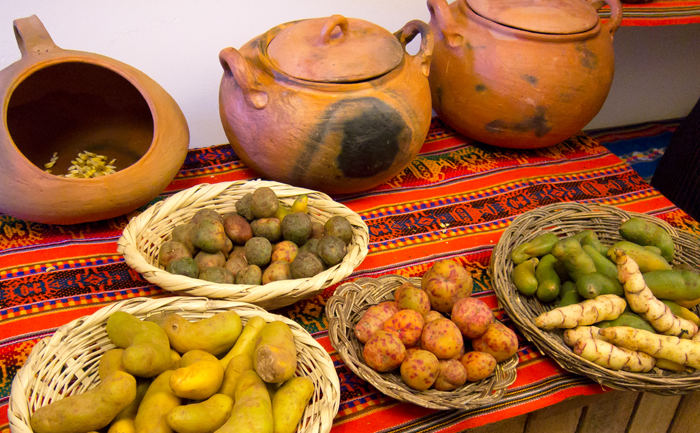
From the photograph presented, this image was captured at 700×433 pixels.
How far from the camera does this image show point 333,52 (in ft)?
4.10

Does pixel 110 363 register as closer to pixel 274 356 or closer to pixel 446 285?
pixel 274 356

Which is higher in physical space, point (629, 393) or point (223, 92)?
point (223, 92)

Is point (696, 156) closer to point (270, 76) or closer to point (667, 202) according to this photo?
point (667, 202)

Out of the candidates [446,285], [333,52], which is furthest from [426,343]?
[333,52]

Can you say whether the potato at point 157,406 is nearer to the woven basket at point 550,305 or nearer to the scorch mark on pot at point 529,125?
the woven basket at point 550,305

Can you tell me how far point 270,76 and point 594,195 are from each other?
1.06 metres

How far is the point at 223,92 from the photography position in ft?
4.52

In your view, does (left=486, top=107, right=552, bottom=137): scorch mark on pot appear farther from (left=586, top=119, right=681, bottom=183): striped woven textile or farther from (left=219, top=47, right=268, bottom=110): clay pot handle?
(left=586, top=119, right=681, bottom=183): striped woven textile

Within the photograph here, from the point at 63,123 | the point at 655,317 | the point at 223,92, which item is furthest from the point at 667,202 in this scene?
the point at 63,123

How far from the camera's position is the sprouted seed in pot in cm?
138

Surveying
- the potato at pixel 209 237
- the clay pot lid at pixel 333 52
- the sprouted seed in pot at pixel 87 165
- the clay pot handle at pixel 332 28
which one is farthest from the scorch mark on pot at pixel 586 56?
the sprouted seed in pot at pixel 87 165

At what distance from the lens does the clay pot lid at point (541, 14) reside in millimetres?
1452

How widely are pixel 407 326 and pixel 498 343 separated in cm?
17

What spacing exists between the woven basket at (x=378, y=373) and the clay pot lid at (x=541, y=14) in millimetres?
855
